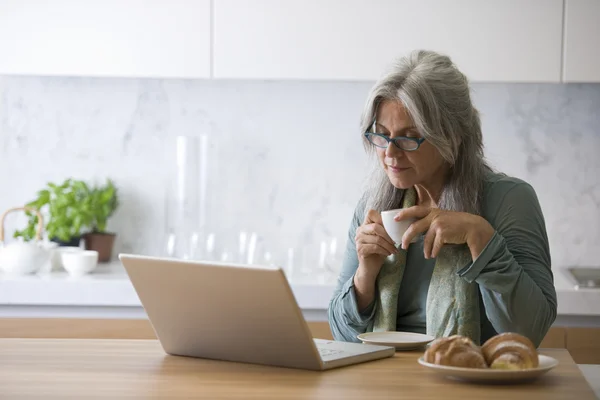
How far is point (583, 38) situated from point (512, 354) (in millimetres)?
1961

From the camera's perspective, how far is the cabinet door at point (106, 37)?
3.05 meters

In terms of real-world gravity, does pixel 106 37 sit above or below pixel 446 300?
above

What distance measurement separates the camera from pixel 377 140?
6.28ft

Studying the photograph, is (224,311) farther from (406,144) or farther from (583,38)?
(583,38)

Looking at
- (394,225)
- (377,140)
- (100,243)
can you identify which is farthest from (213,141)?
(394,225)

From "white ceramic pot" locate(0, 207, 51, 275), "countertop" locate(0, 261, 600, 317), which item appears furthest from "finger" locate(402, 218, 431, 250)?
"white ceramic pot" locate(0, 207, 51, 275)

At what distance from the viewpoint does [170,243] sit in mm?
3283

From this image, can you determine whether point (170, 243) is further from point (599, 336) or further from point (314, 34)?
point (599, 336)

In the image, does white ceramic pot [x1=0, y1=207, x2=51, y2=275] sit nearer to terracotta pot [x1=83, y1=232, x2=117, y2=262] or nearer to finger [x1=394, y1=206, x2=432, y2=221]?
terracotta pot [x1=83, y1=232, x2=117, y2=262]

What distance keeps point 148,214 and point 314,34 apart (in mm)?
1072

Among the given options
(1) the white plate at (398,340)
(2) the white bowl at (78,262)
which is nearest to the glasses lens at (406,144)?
(1) the white plate at (398,340)

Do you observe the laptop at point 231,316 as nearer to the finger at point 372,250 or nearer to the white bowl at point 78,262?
the finger at point 372,250

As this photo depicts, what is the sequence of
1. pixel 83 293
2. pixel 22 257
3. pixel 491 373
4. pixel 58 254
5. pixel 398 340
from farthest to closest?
pixel 58 254 < pixel 22 257 < pixel 83 293 < pixel 398 340 < pixel 491 373

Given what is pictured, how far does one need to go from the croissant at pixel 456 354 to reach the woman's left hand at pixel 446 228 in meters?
0.38
